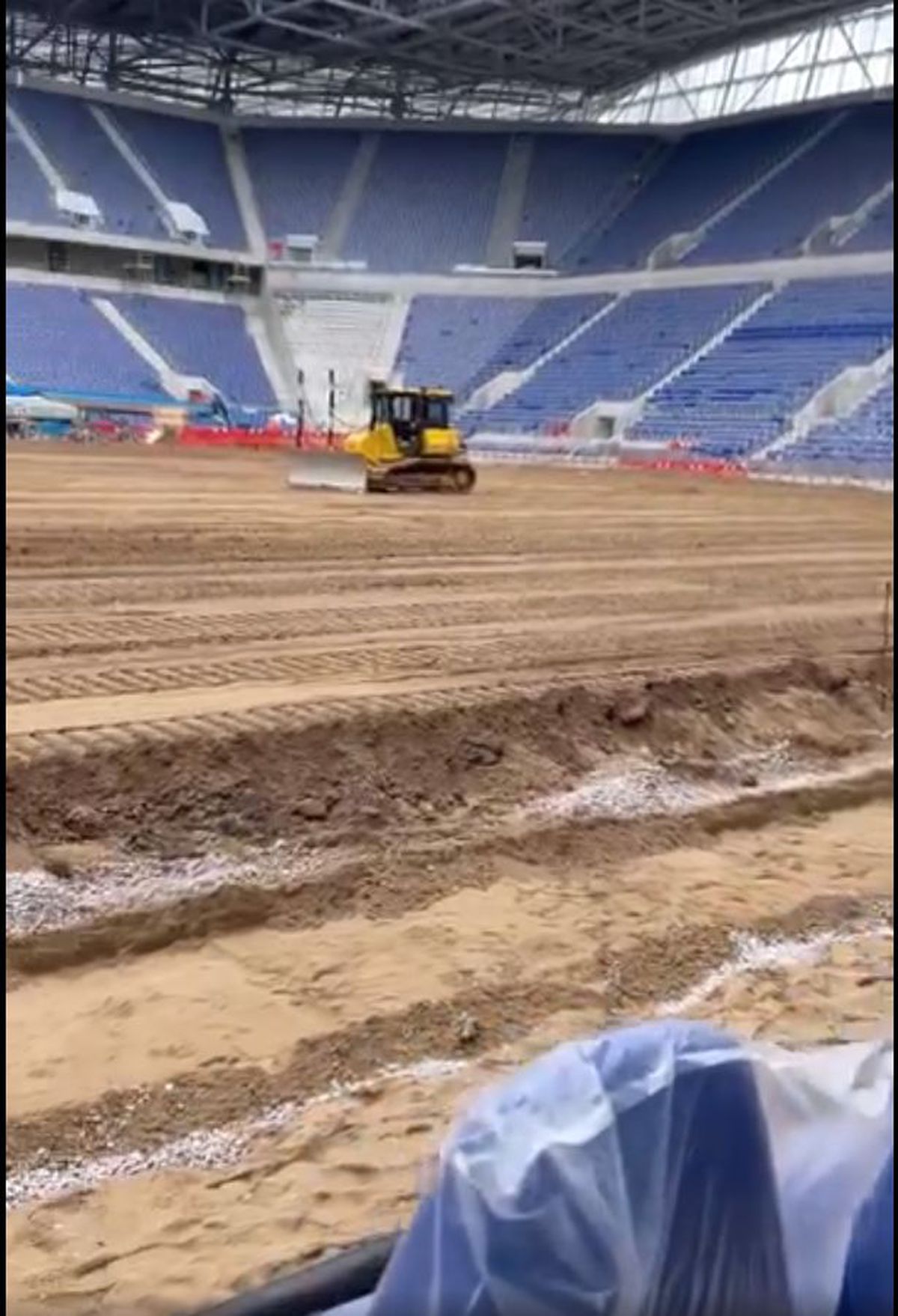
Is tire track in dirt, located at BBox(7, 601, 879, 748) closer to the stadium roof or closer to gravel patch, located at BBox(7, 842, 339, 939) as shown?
gravel patch, located at BBox(7, 842, 339, 939)

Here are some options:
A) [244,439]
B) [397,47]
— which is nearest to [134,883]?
[244,439]

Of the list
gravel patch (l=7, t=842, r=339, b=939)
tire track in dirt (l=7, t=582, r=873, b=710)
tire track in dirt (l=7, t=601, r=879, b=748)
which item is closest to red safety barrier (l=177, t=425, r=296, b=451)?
tire track in dirt (l=7, t=601, r=879, b=748)

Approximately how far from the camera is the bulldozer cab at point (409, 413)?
23859 mm

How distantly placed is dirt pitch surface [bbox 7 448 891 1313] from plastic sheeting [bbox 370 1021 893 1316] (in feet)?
5.74

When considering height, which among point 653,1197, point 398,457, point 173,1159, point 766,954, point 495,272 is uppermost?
point 495,272

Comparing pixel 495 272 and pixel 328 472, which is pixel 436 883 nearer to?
pixel 328 472

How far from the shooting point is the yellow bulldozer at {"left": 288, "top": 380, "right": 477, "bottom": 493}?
22.4 meters

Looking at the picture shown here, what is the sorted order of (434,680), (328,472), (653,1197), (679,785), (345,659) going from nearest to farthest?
(653,1197) < (679,785) < (434,680) < (345,659) < (328,472)

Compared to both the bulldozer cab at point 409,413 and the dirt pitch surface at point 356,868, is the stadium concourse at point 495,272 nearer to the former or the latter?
the bulldozer cab at point 409,413

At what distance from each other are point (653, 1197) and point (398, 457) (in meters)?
22.2

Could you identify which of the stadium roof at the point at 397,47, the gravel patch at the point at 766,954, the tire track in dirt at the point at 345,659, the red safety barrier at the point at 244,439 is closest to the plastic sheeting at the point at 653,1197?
the gravel patch at the point at 766,954

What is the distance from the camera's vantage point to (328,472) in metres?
22.5

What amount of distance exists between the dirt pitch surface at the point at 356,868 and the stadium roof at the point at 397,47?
33837mm

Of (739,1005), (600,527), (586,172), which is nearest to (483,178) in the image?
(586,172)
